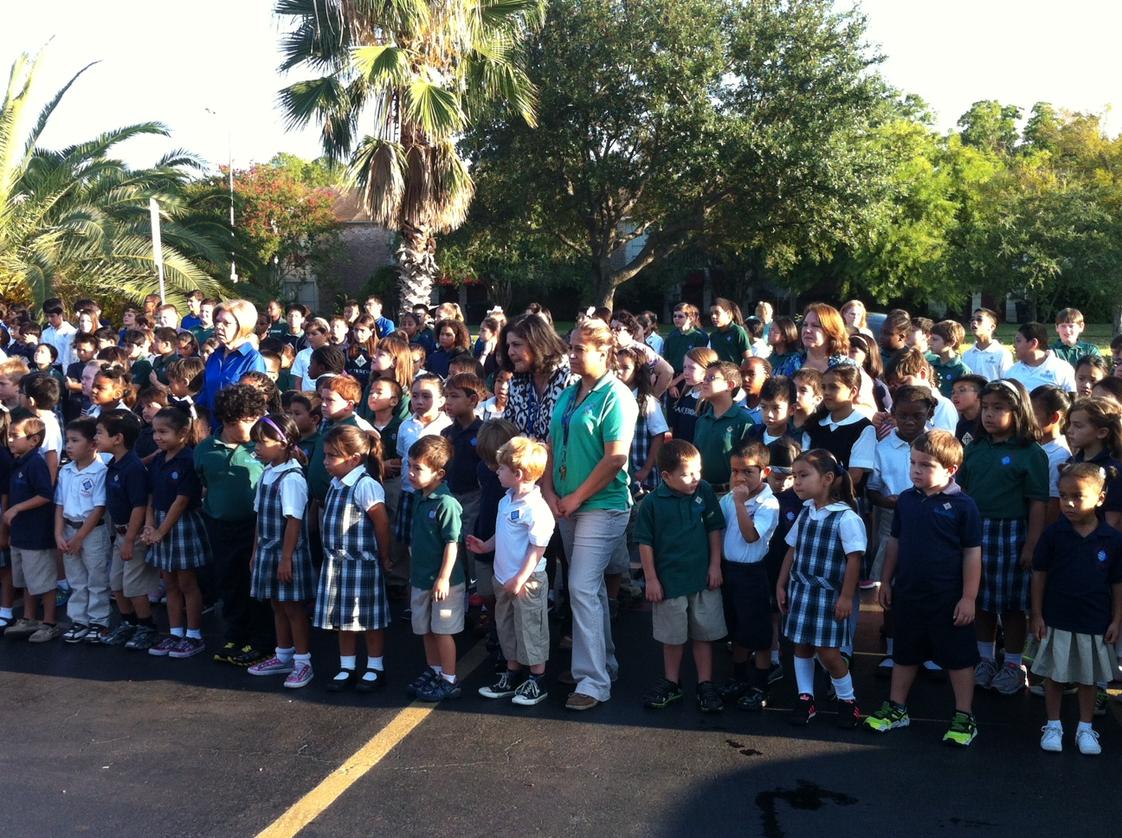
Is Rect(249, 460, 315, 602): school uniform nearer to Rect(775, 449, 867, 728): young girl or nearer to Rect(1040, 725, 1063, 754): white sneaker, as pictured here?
Rect(775, 449, 867, 728): young girl

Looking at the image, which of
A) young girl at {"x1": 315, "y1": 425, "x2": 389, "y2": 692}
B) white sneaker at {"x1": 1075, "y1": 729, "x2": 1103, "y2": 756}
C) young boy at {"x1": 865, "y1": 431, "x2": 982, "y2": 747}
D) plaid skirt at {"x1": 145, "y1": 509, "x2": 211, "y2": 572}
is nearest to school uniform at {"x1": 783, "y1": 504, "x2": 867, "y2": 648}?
young boy at {"x1": 865, "y1": 431, "x2": 982, "y2": 747}

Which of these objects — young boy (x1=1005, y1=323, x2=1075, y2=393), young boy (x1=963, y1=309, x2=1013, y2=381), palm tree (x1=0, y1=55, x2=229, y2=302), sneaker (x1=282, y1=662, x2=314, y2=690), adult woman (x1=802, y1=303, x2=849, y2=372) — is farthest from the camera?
palm tree (x1=0, y1=55, x2=229, y2=302)

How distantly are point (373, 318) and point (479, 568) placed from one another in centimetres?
554

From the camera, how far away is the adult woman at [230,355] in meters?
7.65

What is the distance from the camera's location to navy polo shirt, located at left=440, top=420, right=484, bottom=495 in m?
6.46

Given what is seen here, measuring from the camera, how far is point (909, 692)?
17.5 feet

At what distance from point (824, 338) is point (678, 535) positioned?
230cm

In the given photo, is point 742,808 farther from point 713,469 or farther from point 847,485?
point 713,469

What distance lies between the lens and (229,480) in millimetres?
5949

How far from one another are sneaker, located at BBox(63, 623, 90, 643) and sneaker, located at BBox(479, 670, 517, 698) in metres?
2.66

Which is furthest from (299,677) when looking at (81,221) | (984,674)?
(81,221)

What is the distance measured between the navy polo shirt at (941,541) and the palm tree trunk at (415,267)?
1275 centimetres

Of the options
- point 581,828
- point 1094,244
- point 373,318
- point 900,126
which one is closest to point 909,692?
point 581,828

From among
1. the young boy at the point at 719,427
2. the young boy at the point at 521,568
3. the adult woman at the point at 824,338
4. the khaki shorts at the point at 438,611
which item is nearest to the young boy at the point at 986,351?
the adult woman at the point at 824,338
